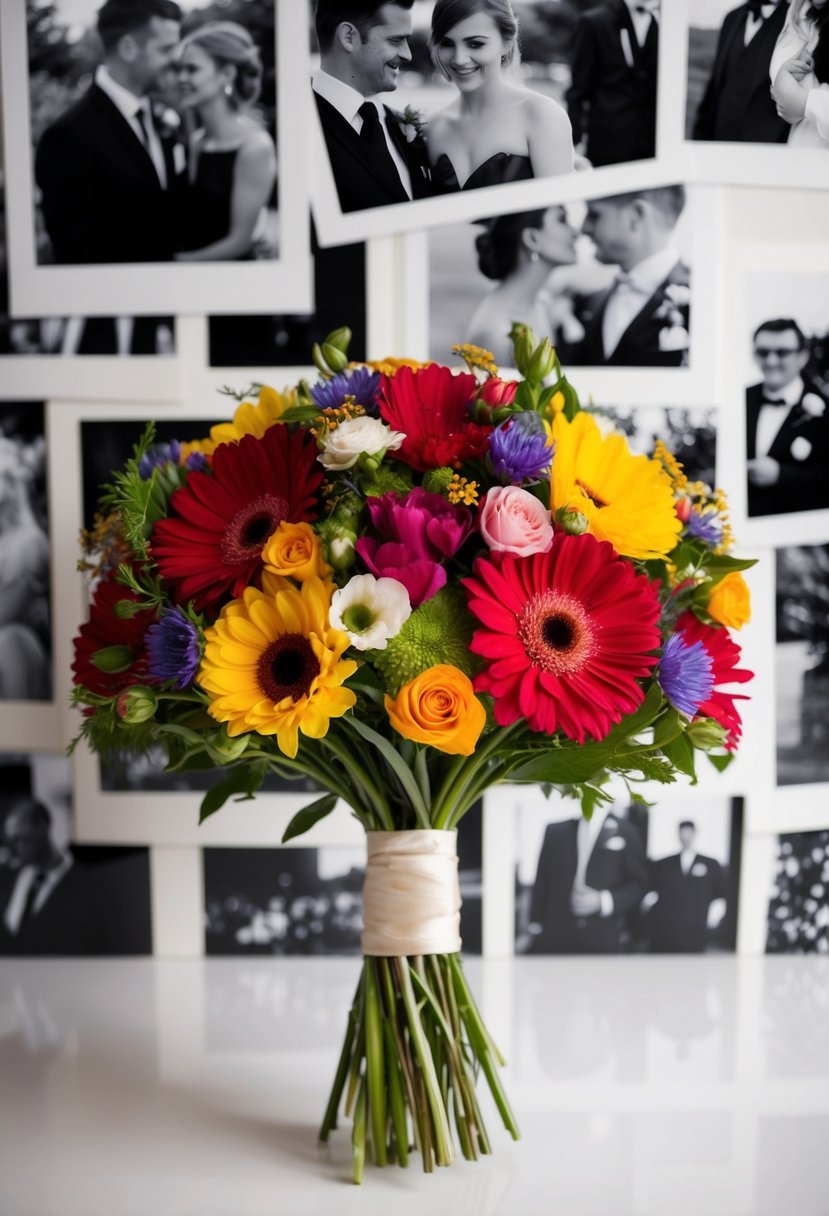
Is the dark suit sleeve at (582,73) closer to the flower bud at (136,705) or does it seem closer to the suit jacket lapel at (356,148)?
the suit jacket lapel at (356,148)

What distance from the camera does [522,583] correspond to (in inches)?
23.2

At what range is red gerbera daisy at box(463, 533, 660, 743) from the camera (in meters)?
0.57

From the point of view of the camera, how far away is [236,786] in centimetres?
77

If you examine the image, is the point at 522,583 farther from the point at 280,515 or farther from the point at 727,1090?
the point at 727,1090

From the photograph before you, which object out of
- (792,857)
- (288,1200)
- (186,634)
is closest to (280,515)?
(186,634)

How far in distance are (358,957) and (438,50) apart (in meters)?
0.89

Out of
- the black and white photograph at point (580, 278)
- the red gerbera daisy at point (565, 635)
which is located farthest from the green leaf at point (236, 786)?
the black and white photograph at point (580, 278)

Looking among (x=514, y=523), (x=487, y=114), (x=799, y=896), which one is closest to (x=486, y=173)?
(x=487, y=114)

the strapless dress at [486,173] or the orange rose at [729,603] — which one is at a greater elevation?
the strapless dress at [486,173]

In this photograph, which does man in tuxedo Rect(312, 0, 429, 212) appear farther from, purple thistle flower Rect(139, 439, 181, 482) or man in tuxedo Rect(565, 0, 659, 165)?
purple thistle flower Rect(139, 439, 181, 482)

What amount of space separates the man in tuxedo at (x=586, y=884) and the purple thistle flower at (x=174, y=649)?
56cm

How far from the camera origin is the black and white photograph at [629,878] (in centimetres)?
105

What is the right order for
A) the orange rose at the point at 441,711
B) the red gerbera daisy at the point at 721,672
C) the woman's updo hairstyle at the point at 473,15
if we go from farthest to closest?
the woman's updo hairstyle at the point at 473,15
the red gerbera daisy at the point at 721,672
the orange rose at the point at 441,711

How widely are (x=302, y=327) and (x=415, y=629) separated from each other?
0.53 metres
